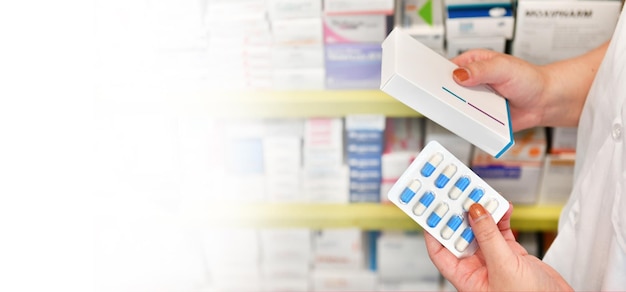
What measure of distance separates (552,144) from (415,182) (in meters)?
0.50

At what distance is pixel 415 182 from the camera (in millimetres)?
889

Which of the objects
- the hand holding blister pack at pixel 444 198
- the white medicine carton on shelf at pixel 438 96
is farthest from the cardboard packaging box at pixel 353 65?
the hand holding blister pack at pixel 444 198

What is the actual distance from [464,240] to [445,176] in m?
0.09

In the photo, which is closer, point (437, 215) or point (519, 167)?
point (437, 215)

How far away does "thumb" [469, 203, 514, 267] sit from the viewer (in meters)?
0.80

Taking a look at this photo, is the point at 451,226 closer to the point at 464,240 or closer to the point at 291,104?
the point at 464,240

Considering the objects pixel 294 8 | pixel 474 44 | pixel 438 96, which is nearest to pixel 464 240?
pixel 438 96

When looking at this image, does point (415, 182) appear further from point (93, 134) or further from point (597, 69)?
point (93, 134)

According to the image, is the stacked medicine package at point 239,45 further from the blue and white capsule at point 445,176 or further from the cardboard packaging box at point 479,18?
the blue and white capsule at point 445,176

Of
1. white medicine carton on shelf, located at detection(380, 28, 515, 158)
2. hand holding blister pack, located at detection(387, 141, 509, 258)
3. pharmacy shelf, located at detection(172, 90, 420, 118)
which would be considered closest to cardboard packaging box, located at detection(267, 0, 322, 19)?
pharmacy shelf, located at detection(172, 90, 420, 118)

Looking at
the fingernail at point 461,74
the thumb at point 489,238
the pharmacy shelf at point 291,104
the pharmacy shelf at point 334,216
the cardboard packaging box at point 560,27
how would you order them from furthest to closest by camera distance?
the pharmacy shelf at point 334,216 < the pharmacy shelf at point 291,104 < the cardboard packaging box at point 560,27 < the fingernail at point 461,74 < the thumb at point 489,238

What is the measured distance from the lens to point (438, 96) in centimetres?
87

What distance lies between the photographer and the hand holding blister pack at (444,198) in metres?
0.88

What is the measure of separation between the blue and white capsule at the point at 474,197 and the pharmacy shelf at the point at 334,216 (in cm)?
46
